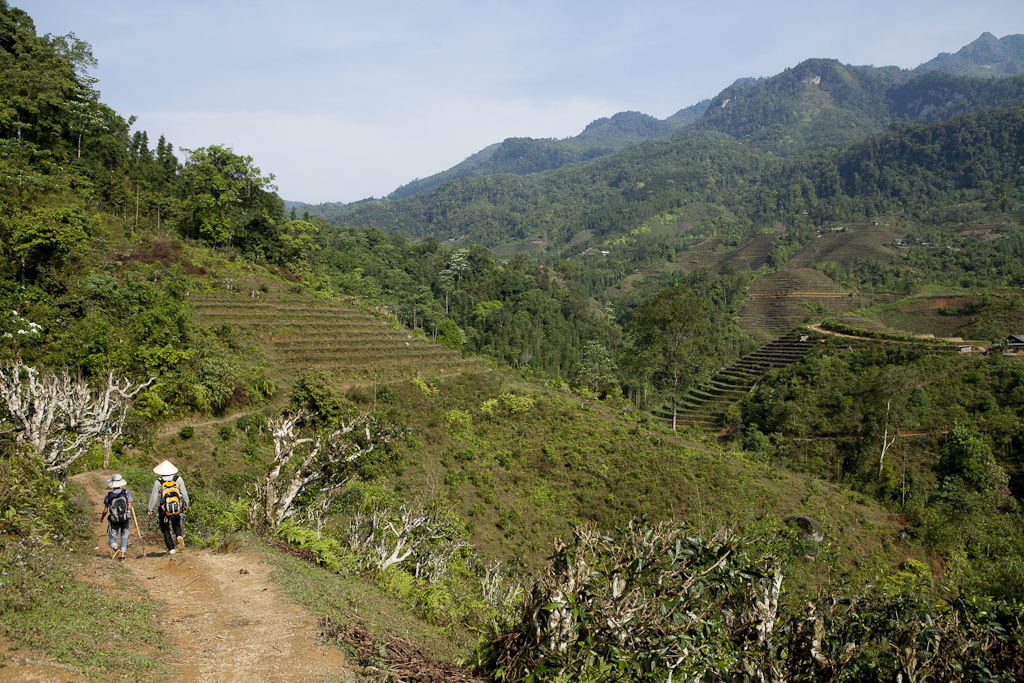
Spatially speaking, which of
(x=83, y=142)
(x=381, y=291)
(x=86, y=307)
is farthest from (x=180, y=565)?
(x=381, y=291)

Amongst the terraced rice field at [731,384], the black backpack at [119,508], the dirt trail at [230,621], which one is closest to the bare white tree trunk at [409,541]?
the dirt trail at [230,621]

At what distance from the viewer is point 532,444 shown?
21906 mm

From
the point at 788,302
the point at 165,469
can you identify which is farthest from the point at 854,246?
the point at 165,469

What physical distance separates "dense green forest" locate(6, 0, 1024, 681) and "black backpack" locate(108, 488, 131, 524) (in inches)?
23.2

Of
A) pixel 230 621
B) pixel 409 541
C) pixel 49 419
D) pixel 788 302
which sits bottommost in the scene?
pixel 409 541

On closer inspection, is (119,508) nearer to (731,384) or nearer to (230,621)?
(230,621)

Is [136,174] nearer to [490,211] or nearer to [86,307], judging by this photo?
[86,307]

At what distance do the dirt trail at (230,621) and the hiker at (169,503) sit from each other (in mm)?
213

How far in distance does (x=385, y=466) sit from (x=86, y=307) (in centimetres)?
1146

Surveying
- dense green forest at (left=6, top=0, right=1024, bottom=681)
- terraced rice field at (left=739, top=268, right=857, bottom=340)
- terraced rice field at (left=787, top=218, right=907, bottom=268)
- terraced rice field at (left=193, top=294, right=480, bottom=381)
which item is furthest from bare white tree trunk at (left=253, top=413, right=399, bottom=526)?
terraced rice field at (left=787, top=218, right=907, bottom=268)

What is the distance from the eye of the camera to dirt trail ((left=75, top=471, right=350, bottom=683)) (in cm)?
451

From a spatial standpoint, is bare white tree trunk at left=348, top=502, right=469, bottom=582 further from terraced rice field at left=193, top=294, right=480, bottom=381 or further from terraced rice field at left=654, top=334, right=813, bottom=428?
terraced rice field at left=654, top=334, right=813, bottom=428

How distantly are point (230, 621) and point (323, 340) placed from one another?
2168 centimetres

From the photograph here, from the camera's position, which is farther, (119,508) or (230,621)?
(119,508)
